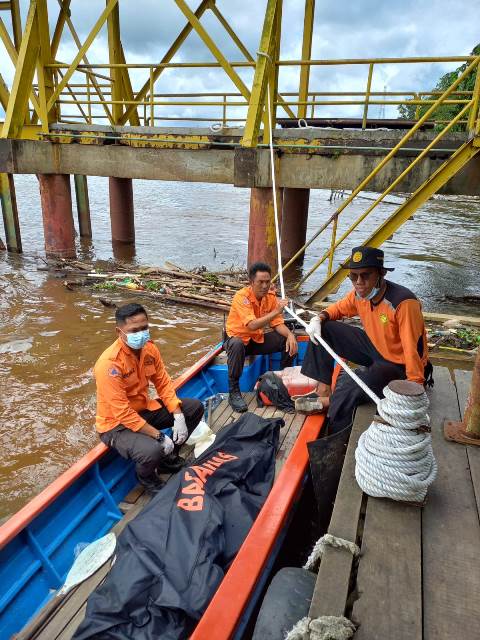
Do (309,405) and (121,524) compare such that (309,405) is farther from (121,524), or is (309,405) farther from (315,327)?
(121,524)

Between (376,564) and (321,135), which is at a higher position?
(321,135)

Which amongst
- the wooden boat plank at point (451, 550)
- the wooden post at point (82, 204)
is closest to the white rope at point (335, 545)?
the wooden boat plank at point (451, 550)

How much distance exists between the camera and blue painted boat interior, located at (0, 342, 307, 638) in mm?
2439

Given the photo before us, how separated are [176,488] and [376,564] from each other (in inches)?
55.8

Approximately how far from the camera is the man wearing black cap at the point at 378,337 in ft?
10.1

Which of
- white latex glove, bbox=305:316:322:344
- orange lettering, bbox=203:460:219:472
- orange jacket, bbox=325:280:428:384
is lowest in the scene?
orange lettering, bbox=203:460:219:472

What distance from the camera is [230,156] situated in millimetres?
8250

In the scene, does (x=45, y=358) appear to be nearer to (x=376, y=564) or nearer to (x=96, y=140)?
(x=96, y=140)

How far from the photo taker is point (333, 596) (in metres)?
1.56

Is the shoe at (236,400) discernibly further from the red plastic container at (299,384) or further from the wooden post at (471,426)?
the wooden post at (471,426)

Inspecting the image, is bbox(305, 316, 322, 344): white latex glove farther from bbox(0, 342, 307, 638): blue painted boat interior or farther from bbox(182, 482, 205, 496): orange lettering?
bbox(0, 342, 307, 638): blue painted boat interior

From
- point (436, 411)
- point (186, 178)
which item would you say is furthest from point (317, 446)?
point (186, 178)

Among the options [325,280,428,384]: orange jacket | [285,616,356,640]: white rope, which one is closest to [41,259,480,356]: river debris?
[325,280,428,384]: orange jacket

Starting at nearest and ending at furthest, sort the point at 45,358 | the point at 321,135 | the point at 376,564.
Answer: the point at 376,564 < the point at 45,358 < the point at 321,135
